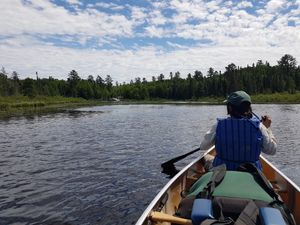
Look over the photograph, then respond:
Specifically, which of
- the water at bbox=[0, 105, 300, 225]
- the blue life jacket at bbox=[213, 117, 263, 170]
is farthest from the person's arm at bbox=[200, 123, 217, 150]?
the water at bbox=[0, 105, 300, 225]

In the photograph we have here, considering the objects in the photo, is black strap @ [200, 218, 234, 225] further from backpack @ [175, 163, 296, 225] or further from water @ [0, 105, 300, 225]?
water @ [0, 105, 300, 225]

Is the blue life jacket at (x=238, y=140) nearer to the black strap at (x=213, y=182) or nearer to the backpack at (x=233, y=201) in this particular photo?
the backpack at (x=233, y=201)

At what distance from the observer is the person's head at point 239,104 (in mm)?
6625

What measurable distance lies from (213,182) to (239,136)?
1605mm

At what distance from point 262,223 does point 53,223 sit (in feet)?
22.3

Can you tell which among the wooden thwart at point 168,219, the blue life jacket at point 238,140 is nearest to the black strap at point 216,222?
the wooden thwart at point 168,219

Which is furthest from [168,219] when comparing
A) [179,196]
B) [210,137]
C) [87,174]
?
[87,174]

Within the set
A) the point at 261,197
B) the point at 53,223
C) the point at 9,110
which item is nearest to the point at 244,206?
the point at 261,197

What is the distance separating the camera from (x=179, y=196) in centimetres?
819

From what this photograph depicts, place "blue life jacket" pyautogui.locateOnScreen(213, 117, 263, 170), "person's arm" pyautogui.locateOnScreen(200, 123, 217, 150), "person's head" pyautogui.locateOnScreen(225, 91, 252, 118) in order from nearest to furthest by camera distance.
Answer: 1. "blue life jacket" pyautogui.locateOnScreen(213, 117, 263, 170)
2. "person's head" pyautogui.locateOnScreen(225, 91, 252, 118)
3. "person's arm" pyautogui.locateOnScreen(200, 123, 217, 150)

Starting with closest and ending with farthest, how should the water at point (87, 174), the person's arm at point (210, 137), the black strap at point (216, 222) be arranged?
the black strap at point (216, 222), the person's arm at point (210, 137), the water at point (87, 174)

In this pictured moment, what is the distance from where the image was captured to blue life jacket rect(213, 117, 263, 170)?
6.52 metres

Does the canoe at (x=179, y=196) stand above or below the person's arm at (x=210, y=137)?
below

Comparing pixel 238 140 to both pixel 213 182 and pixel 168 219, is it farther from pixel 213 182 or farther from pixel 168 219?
pixel 168 219
